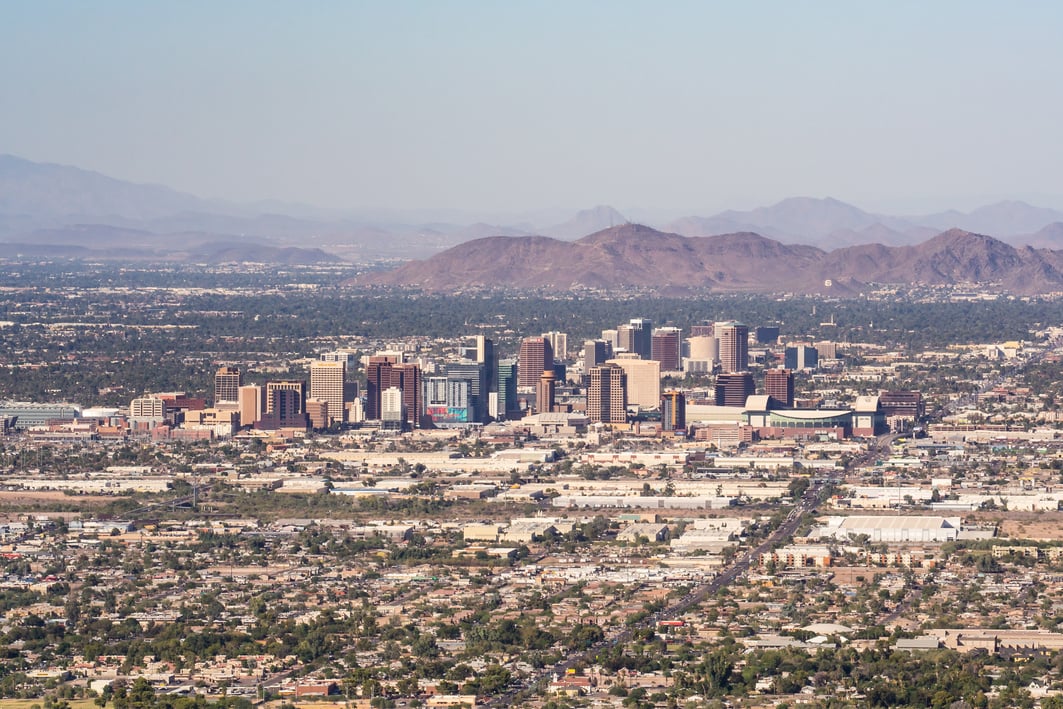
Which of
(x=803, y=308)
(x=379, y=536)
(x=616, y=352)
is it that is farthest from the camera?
(x=803, y=308)

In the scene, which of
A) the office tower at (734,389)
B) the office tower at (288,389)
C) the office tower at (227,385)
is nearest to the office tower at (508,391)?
the office tower at (734,389)

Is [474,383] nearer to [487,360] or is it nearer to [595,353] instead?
[487,360]

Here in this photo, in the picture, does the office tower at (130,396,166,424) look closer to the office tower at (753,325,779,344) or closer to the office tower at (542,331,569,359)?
the office tower at (542,331,569,359)

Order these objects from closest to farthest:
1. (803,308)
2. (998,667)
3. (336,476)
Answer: (998,667), (336,476), (803,308)

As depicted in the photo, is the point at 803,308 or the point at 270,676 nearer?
the point at 270,676

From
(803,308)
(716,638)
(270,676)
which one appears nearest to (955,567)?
(716,638)

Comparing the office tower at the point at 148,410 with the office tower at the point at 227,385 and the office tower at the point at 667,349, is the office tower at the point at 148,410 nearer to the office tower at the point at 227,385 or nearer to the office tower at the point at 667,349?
the office tower at the point at 227,385

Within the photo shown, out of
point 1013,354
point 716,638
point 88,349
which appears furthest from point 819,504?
point 88,349

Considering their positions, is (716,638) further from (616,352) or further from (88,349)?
(88,349)
